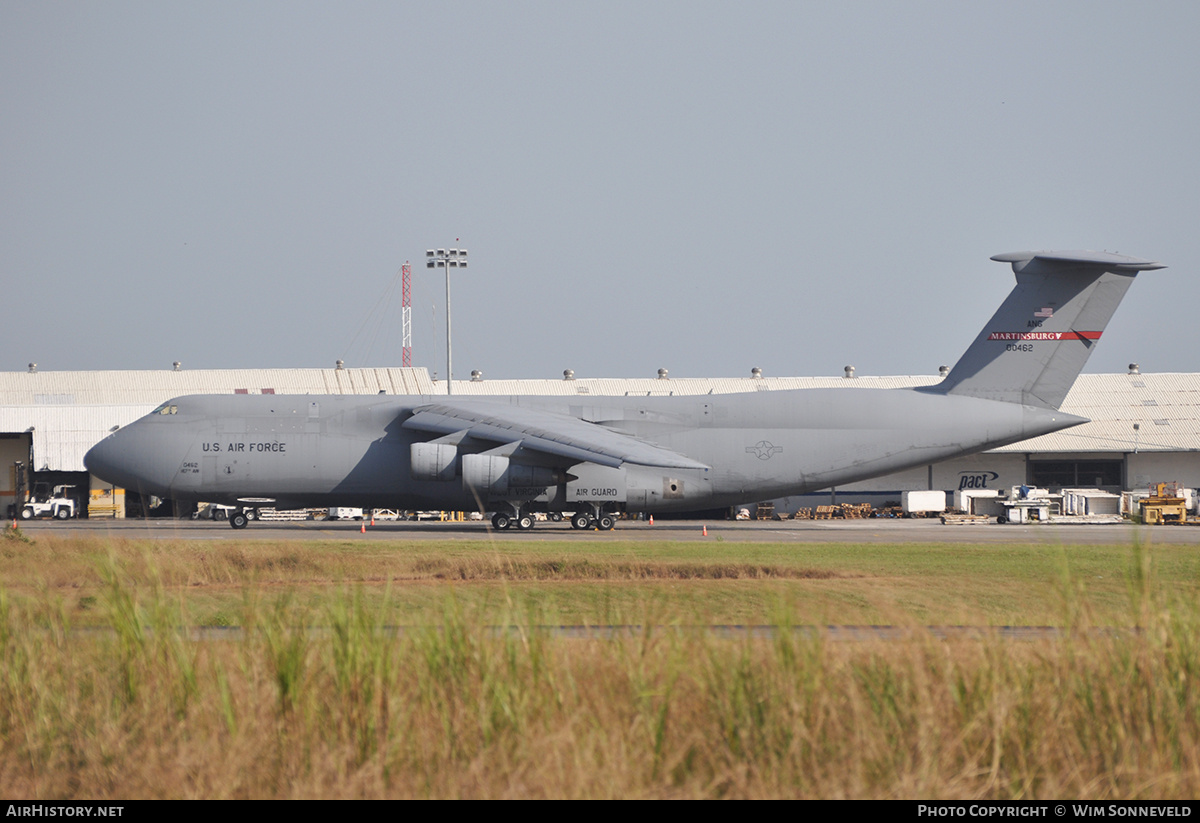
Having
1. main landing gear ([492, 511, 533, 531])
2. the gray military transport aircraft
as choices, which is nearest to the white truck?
the gray military transport aircraft

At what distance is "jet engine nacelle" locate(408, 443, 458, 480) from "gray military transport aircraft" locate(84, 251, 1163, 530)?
4 centimetres

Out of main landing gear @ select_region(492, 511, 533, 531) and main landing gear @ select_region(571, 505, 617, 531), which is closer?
main landing gear @ select_region(492, 511, 533, 531)

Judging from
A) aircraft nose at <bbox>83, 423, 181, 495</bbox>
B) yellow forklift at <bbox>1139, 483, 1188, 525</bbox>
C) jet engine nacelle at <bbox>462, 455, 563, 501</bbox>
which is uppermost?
aircraft nose at <bbox>83, 423, 181, 495</bbox>

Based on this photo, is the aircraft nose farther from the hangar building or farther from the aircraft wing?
the hangar building

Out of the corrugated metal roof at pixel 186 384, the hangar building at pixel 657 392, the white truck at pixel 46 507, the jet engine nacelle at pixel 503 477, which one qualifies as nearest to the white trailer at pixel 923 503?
the hangar building at pixel 657 392

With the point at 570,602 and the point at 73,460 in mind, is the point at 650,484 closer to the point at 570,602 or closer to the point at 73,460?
the point at 570,602

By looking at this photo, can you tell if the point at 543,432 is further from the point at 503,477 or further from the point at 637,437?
the point at 637,437

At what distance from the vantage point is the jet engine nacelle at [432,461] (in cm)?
2966

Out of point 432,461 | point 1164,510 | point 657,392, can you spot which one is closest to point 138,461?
point 432,461

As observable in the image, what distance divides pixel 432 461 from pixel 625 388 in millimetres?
28865

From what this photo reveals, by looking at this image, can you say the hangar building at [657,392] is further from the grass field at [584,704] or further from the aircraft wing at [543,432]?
the grass field at [584,704]

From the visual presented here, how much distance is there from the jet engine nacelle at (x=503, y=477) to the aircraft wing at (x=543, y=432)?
638 millimetres

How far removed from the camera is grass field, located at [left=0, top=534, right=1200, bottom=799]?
639 cm
